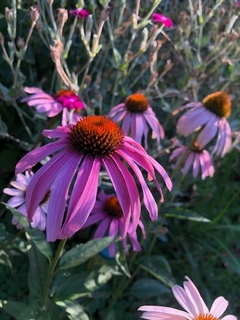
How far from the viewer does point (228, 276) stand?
5.66 feet

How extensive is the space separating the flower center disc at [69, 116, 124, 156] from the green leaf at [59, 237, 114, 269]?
9.3 inches

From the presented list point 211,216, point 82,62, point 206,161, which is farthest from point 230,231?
point 82,62

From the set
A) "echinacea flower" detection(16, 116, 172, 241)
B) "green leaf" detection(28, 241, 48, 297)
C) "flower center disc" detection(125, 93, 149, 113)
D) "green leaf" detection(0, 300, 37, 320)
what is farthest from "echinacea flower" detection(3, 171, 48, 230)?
"flower center disc" detection(125, 93, 149, 113)

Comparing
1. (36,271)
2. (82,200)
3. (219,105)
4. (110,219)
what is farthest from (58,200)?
(219,105)

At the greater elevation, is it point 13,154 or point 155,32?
point 155,32

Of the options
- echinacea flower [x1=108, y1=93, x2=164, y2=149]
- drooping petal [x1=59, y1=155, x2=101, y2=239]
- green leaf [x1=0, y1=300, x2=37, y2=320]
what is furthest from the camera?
echinacea flower [x1=108, y1=93, x2=164, y2=149]

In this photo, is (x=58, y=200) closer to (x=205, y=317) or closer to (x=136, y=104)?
(x=205, y=317)

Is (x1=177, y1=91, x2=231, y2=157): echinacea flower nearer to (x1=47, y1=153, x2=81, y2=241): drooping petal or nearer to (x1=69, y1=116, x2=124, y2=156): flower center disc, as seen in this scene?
(x1=69, y1=116, x2=124, y2=156): flower center disc

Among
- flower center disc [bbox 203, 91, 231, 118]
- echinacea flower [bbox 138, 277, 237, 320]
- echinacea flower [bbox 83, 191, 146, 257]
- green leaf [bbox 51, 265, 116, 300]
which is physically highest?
flower center disc [bbox 203, 91, 231, 118]

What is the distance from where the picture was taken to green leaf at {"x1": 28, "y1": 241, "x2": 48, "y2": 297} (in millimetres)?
940

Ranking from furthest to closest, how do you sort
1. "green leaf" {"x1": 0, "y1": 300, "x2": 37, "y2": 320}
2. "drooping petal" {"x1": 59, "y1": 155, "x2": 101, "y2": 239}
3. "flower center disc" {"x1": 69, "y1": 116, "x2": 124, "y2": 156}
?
"green leaf" {"x1": 0, "y1": 300, "x2": 37, "y2": 320}, "flower center disc" {"x1": 69, "y1": 116, "x2": 124, "y2": 156}, "drooping petal" {"x1": 59, "y1": 155, "x2": 101, "y2": 239}

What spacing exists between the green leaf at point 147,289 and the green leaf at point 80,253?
42cm

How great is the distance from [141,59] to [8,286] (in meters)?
0.95

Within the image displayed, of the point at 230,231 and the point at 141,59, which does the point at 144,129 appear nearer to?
the point at 141,59
